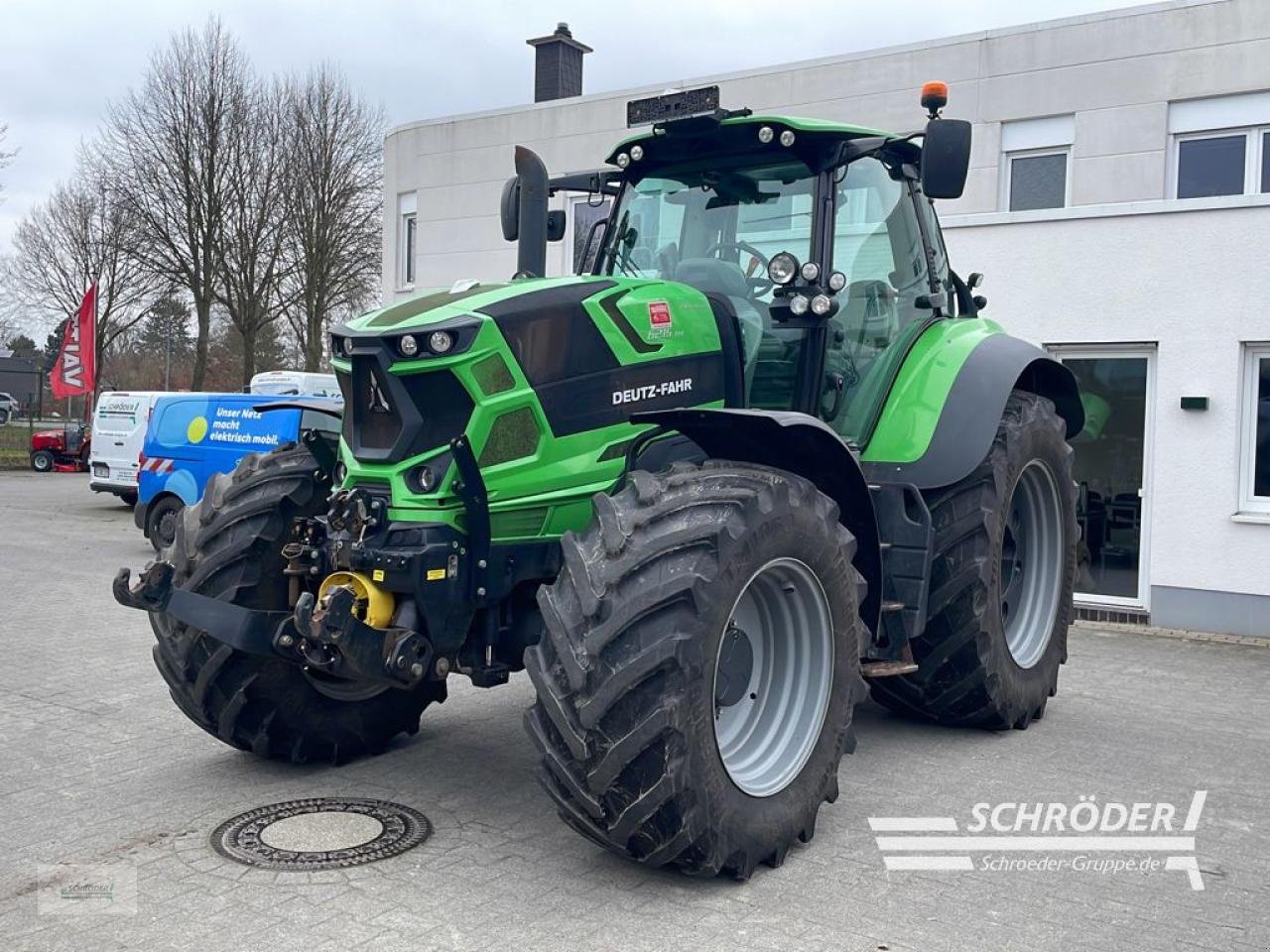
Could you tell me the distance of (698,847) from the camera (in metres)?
3.92

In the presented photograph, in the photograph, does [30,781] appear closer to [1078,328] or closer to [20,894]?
[20,894]

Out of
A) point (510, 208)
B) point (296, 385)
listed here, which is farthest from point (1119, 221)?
point (296, 385)

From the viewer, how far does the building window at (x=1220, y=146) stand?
39.4 ft

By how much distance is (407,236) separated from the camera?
60.5ft

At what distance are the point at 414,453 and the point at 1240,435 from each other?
7.22m

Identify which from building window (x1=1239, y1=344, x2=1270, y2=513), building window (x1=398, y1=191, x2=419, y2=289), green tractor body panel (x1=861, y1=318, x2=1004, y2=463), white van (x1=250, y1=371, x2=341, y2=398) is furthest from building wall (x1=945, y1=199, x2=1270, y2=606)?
white van (x1=250, y1=371, x2=341, y2=398)

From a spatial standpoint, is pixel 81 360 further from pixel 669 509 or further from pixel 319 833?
pixel 669 509

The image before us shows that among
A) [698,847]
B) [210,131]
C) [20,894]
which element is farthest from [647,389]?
[210,131]

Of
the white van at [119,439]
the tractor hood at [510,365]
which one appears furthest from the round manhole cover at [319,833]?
the white van at [119,439]

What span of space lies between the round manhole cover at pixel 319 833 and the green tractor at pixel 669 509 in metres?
0.50
